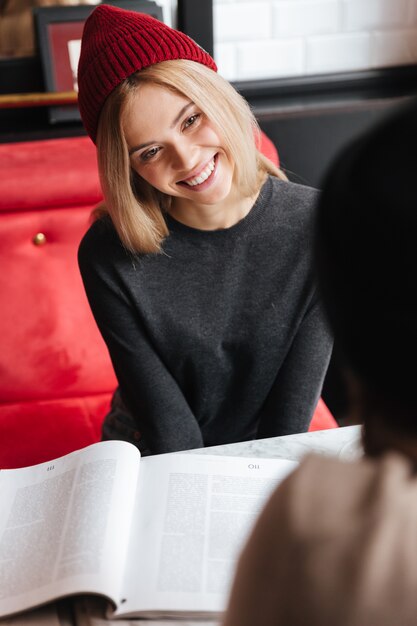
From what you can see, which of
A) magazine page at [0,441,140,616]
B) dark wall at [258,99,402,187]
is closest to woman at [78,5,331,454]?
magazine page at [0,441,140,616]

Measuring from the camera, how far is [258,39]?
1.92 m

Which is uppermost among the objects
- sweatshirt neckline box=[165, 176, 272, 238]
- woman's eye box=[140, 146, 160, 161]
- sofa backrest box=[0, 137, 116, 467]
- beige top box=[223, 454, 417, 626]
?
beige top box=[223, 454, 417, 626]

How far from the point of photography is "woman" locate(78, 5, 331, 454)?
3.85ft

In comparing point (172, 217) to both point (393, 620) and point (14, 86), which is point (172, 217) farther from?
point (393, 620)

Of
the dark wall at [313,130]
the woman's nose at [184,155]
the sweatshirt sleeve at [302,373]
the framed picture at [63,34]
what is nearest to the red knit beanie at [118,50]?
the woman's nose at [184,155]

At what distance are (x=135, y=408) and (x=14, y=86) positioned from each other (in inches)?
37.7

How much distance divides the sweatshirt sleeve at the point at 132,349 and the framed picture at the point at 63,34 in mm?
670

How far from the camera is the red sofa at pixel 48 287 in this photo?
5.50 feet

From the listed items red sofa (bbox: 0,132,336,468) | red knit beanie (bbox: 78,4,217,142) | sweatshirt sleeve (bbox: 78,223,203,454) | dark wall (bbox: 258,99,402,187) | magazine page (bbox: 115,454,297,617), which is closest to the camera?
magazine page (bbox: 115,454,297,617)

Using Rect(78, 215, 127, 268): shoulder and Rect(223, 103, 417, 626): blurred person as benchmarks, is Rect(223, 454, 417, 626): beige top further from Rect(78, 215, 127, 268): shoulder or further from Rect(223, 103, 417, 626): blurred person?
Rect(78, 215, 127, 268): shoulder

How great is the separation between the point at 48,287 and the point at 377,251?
1.41m

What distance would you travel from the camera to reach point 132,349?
1283 millimetres

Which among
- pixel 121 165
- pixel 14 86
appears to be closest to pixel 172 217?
pixel 121 165

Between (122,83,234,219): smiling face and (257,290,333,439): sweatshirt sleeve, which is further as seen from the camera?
(257,290,333,439): sweatshirt sleeve
